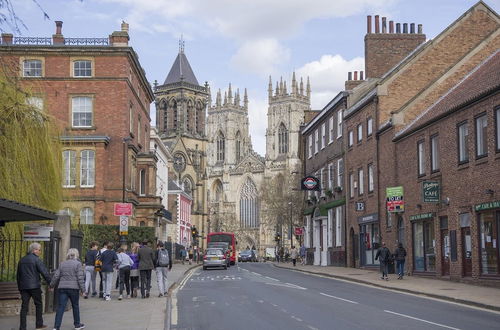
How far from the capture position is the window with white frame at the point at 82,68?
160 feet

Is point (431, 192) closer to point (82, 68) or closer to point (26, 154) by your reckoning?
point (26, 154)

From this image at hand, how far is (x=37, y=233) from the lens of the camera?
17781 millimetres

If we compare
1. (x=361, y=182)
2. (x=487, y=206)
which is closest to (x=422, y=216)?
(x=487, y=206)

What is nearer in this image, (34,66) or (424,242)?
(424,242)

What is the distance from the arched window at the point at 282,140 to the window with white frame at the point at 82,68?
11590 cm

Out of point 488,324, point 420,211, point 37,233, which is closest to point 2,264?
point 37,233

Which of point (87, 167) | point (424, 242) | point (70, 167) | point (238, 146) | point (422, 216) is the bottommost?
point (424, 242)

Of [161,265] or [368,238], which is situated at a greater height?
[368,238]

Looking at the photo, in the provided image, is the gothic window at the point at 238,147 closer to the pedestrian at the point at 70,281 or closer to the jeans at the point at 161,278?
the jeans at the point at 161,278

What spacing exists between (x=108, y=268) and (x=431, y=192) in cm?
1418

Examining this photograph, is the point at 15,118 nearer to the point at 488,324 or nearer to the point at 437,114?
the point at 488,324

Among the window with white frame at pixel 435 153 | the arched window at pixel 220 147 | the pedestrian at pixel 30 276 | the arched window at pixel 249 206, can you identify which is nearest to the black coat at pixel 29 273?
the pedestrian at pixel 30 276

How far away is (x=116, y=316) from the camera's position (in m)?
18.1

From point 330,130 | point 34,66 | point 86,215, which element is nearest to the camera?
point 86,215
